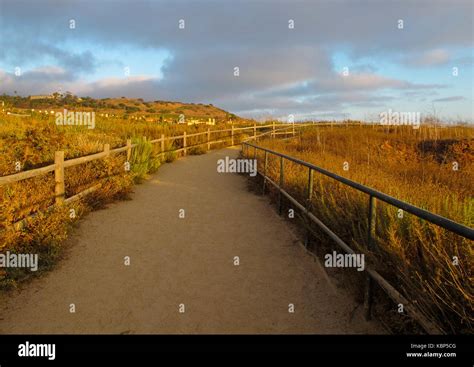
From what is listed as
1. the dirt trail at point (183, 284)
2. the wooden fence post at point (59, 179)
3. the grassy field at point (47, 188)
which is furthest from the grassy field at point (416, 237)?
the wooden fence post at point (59, 179)

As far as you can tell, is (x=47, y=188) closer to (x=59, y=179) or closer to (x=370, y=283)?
(x=59, y=179)

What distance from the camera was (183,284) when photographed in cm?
456

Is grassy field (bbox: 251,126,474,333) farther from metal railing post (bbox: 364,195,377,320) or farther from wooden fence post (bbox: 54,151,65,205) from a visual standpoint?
wooden fence post (bbox: 54,151,65,205)

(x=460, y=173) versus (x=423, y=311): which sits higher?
(x=460, y=173)

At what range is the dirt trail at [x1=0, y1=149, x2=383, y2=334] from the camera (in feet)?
12.1

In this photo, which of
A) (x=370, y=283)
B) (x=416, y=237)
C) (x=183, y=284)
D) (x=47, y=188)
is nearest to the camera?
(x=370, y=283)

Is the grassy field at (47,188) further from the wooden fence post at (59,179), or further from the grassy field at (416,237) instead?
the grassy field at (416,237)

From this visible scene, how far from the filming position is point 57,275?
4.85 m

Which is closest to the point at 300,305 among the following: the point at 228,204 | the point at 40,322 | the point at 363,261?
the point at 363,261

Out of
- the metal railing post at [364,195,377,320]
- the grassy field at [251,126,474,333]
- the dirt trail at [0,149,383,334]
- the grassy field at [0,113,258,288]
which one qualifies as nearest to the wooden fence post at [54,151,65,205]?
the grassy field at [0,113,258,288]

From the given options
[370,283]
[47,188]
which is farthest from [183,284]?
[47,188]

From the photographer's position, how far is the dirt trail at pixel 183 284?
3674 mm
